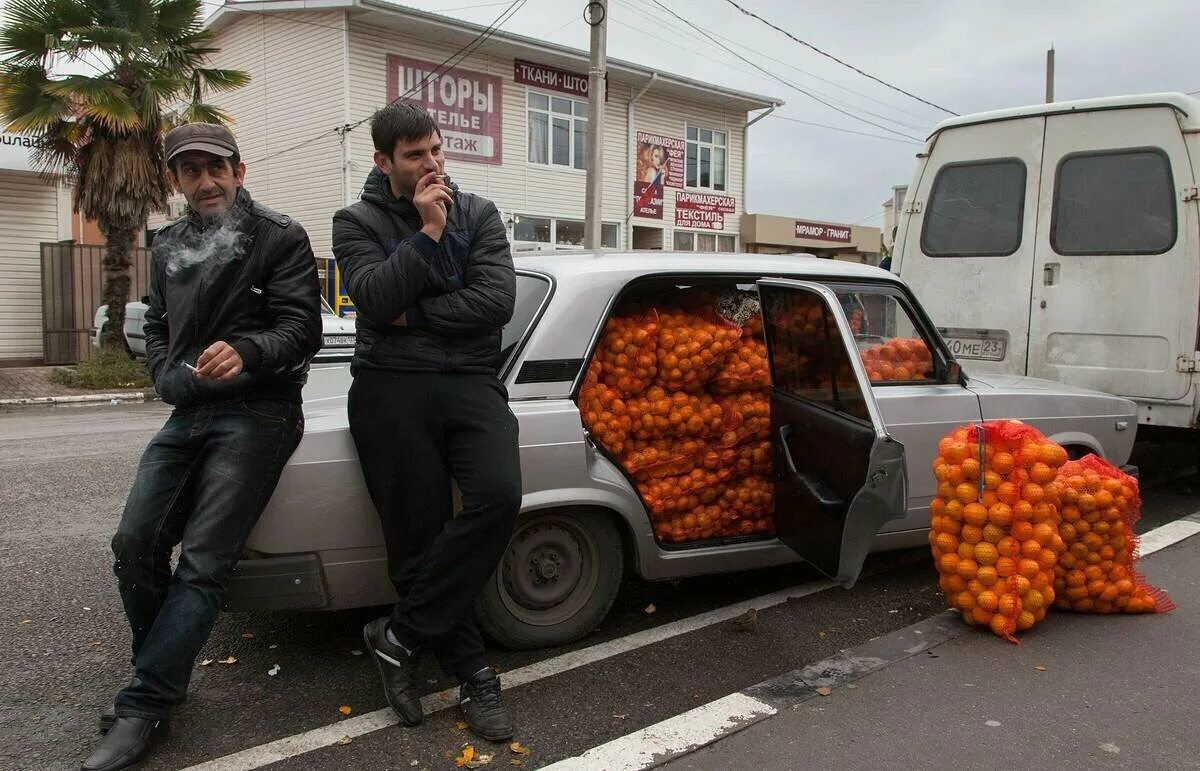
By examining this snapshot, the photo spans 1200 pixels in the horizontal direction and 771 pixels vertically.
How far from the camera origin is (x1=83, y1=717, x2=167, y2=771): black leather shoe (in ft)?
8.96

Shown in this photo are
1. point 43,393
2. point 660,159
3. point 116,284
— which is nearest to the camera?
point 43,393

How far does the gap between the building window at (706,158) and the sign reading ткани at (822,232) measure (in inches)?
154

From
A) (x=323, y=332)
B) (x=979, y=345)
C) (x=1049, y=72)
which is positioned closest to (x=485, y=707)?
(x=323, y=332)

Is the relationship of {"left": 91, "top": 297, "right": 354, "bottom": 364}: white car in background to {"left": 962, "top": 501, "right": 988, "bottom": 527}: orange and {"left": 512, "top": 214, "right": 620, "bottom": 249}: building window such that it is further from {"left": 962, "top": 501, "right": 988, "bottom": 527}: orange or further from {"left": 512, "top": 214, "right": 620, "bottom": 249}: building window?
{"left": 512, "top": 214, "right": 620, "bottom": 249}: building window

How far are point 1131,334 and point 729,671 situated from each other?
14.4 feet

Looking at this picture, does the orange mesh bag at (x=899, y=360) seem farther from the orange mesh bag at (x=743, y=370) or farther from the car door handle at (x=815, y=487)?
the car door handle at (x=815, y=487)

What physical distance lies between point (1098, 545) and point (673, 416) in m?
1.99

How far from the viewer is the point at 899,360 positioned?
4.61 m

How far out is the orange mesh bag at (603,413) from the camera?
384 cm

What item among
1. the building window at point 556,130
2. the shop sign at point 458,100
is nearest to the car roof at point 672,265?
the shop sign at point 458,100

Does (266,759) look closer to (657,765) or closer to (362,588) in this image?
(362,588)

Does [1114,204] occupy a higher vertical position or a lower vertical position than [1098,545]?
higher

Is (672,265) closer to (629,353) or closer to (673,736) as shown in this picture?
(629,353)

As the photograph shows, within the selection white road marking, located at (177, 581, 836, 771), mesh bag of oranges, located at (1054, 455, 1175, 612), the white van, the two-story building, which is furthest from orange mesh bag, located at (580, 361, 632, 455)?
the two-story building
